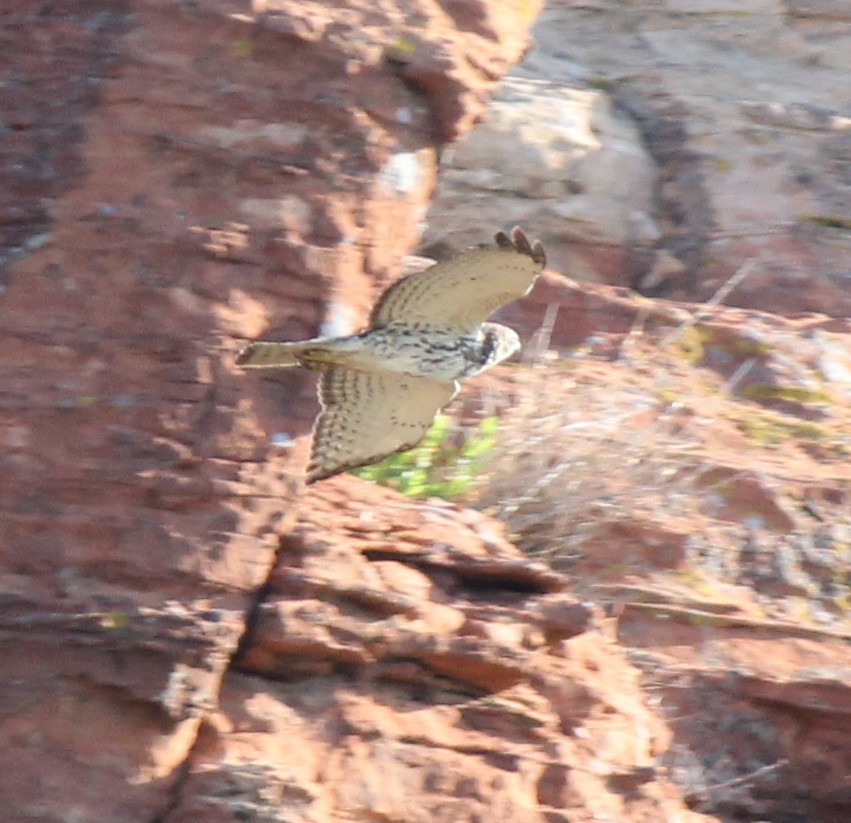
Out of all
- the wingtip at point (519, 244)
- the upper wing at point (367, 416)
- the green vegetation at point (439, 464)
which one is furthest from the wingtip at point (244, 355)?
the green vegetation at point (439, 464)

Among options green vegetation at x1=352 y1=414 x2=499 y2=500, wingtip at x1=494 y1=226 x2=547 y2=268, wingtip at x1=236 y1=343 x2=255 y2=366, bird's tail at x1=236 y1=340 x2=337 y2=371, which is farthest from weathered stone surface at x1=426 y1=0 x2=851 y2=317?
wingtip at x1=236 y1=343 x2=255 y2=366

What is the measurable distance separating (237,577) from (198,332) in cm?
63

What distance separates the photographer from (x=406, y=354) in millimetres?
5066

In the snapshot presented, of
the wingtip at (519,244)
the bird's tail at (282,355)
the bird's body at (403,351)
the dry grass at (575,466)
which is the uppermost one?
the wingtip at (519,244)

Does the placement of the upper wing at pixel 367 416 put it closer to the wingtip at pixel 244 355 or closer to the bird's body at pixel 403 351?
the bird's body at pixel 403 351

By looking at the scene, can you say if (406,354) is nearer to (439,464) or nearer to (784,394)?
(439,464)

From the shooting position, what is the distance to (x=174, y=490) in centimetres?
430

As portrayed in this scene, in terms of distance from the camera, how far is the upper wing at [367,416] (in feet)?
15.9

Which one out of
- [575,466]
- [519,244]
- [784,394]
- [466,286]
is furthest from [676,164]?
[519,244]

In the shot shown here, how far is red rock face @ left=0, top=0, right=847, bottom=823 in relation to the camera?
417cm

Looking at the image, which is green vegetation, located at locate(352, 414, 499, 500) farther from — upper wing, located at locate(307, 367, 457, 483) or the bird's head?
the bird's head

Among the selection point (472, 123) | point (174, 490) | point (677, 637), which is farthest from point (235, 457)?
point (677, 637)

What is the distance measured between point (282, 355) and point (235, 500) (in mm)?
392

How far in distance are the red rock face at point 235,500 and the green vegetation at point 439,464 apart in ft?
1.84
